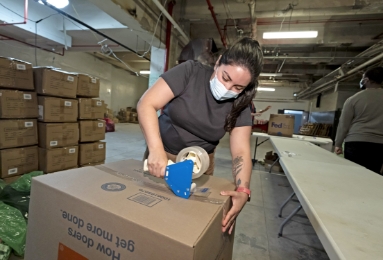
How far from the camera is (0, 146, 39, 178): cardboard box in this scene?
5.68ft

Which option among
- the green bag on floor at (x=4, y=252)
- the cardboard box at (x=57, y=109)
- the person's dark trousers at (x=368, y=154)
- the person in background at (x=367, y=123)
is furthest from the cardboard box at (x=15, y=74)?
the person's dark trousers at (x=368, y=154)

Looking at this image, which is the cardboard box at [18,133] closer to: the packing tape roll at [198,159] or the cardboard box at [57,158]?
the cardboard box at [57,158]

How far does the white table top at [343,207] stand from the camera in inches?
19.9

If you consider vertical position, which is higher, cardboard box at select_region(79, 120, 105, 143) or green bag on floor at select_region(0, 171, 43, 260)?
cardboard box at select_region(79, 120, 105, 143)

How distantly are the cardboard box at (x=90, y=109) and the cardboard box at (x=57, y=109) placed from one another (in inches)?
2.6

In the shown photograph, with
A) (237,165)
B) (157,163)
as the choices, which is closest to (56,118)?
(157,163)

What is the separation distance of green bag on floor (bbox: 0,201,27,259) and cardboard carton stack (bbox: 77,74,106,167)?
1238 millimetres

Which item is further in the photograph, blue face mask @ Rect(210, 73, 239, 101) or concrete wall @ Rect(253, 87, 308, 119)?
concrete wall @ Rect(253, 87, 308, 119)

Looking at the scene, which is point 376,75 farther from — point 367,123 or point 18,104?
point 18,104

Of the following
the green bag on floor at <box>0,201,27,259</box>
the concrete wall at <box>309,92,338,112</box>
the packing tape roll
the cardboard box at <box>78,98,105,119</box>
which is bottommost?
the green bag on floor at <box>0,201,27,259</box>

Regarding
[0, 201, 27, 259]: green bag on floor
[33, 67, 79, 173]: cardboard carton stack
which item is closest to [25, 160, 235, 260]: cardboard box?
[0, 201, 27, 259]: green bag on floor

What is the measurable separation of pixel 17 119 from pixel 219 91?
2.05 meters

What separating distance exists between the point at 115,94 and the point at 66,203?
9863mm

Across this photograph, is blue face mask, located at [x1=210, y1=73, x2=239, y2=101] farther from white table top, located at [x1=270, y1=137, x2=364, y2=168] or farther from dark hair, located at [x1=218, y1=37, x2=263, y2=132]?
white table top, located at [x1=270, y1=137, x2=364, y2=168]
